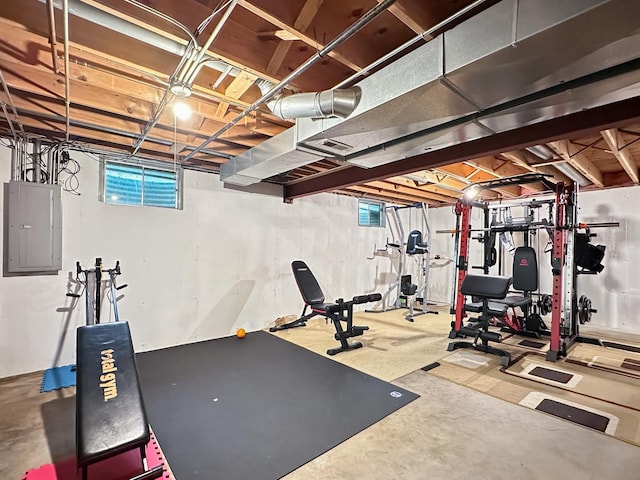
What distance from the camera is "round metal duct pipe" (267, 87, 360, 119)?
6.63 ft

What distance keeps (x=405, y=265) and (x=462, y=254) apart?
10.2 ft

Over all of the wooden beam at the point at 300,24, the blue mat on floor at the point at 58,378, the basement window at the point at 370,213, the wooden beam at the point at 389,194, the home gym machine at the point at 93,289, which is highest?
the wooden beam at the point at 300,24

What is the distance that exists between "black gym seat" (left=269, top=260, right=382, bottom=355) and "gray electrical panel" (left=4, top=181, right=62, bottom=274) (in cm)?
298

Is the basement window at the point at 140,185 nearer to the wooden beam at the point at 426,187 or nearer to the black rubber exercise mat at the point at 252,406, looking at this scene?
the black rubber exercise mat at the point at 252,406

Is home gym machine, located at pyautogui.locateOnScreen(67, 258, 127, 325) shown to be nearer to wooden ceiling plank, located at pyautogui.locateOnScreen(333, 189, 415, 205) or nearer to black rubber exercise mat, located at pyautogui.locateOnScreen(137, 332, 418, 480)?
black rubber exercise mat, located at pyautogui.locateOnScreen(137, 332, 418, 480)

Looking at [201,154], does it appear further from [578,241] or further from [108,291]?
[578,241]

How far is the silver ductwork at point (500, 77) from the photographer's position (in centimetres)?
123

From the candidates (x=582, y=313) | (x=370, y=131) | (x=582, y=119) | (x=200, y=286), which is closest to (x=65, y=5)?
(x=370, y=131)

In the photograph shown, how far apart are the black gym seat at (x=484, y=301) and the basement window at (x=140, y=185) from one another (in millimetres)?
4212

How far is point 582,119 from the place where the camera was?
7.48 feet

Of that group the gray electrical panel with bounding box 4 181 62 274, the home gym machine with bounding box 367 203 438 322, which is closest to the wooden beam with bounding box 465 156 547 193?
the home gym machine with bounding box 367 203 438 322

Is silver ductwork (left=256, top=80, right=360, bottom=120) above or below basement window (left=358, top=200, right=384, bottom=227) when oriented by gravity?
above

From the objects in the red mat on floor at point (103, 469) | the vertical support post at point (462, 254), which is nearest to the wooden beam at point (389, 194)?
the vertical support post at point (462, 254)

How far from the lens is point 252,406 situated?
2.73 m
